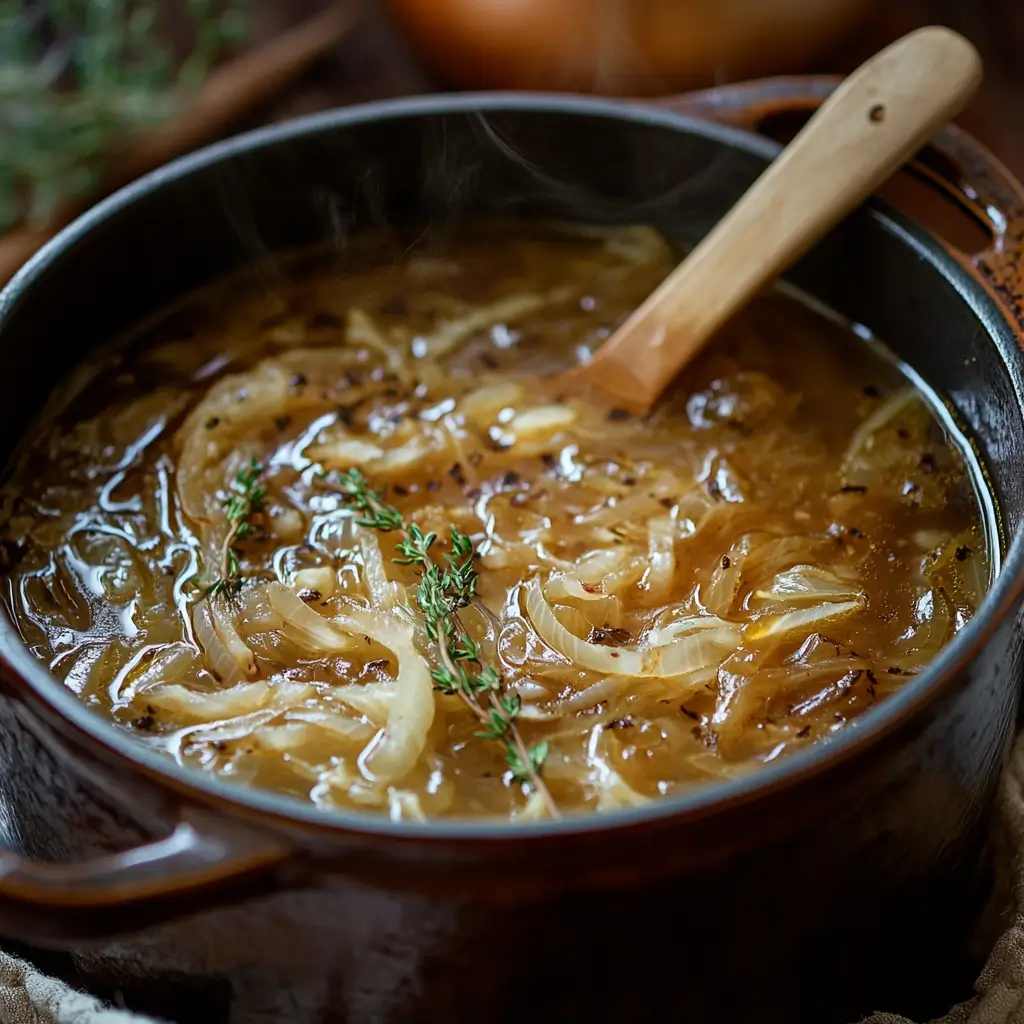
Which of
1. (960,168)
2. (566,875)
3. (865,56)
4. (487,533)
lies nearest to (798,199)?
(960,168)

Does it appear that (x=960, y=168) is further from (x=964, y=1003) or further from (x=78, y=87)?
(x=78, y=87)

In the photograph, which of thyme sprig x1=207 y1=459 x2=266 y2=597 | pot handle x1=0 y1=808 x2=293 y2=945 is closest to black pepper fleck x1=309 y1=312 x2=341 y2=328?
thyme sprig x1=207 y1=459 x2=266 y2=597

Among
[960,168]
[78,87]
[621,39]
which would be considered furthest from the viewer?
[78,87]

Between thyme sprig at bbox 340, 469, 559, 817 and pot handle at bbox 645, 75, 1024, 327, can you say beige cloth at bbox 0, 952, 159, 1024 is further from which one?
pot handle at bbox 645, 75, 1024, 327

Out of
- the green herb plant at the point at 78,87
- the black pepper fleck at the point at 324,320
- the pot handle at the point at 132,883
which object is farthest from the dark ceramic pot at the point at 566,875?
the green herb plant at the point at 78,87

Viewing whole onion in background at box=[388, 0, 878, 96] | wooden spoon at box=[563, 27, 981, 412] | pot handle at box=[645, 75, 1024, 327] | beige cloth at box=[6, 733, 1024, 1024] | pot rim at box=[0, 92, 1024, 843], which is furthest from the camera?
whole onion in background at box=[388, 0, 878, 96]
